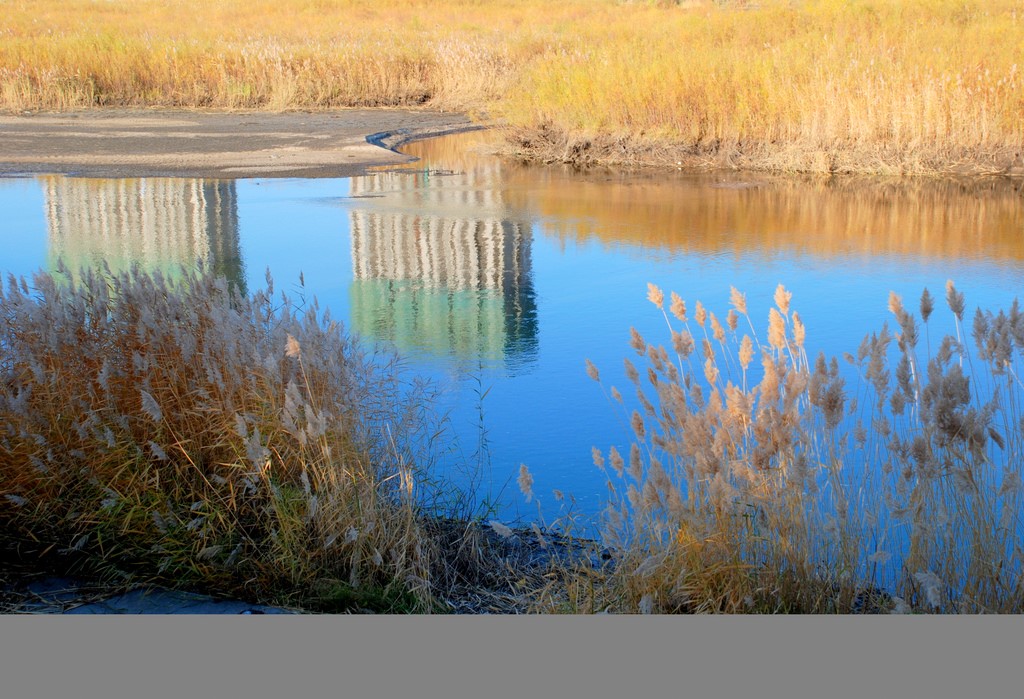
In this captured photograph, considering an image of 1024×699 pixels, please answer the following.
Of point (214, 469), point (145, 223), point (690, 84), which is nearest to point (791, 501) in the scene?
point (214, 469)

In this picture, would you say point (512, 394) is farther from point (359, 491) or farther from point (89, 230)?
point (89, 230)

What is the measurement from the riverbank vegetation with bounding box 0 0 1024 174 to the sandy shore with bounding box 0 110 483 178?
1568mm

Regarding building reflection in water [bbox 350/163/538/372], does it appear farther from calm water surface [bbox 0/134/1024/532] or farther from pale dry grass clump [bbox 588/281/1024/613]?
pale dry grass clump [bbox 588/281/1024/613]

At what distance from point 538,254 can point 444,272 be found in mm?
1018

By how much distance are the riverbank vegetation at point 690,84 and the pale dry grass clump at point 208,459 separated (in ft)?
34.8

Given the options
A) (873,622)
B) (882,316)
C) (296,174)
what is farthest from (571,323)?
(296,174)

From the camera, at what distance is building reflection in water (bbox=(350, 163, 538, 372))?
6578mm

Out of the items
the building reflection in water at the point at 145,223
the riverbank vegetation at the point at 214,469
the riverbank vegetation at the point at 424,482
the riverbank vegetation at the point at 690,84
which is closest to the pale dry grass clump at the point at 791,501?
the riverbank vegetation at the point at 424,482

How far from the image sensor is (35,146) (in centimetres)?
1577

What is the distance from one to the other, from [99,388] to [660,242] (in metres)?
6.24

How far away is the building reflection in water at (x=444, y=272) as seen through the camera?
658 cm

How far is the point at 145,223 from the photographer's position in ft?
33.3

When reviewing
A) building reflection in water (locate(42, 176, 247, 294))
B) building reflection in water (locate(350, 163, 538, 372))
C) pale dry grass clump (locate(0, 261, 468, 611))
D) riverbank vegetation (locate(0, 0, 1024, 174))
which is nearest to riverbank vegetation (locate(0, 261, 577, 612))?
pale dry grass clump (locate(0, 261, 468, 611))

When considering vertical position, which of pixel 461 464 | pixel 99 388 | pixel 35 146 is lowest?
pixel 461 464
